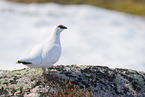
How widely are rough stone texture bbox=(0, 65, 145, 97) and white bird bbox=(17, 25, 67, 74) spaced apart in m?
1.31

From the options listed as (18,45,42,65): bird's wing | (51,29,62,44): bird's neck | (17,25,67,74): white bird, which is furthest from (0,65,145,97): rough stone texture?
(51,29,62,44): bird's neck

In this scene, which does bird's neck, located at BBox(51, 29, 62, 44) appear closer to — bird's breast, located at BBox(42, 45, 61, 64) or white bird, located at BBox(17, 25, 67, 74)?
white bird, located at BBox(17, 25, 67, 74)

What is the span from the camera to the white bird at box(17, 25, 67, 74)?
962cm

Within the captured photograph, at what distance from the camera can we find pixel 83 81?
1209cm

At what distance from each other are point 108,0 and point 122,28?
2033 centimetres

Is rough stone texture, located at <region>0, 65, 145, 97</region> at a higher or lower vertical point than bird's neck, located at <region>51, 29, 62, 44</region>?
lower

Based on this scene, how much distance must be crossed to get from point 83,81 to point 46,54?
321 cm

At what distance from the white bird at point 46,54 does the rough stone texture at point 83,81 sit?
1305 millimetres

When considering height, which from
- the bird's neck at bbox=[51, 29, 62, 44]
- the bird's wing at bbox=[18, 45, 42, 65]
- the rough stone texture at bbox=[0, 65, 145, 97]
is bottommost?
the rough stone texture at bbox=[0, 65, 145, 97]

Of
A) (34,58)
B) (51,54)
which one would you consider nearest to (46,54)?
(51,54)

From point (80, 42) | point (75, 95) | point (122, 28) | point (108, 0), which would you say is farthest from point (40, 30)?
point (75, 95)

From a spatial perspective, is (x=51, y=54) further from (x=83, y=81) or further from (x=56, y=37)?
(x=83, y=81)

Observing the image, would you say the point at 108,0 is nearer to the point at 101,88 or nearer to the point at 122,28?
the point at 122,28

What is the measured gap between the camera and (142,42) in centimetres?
4306
